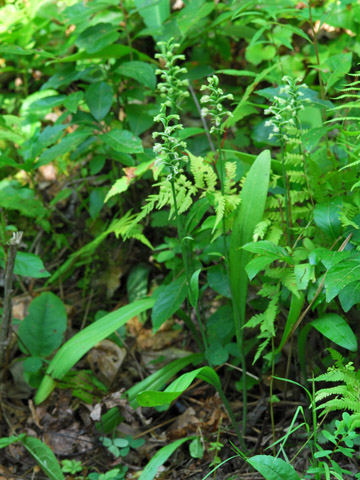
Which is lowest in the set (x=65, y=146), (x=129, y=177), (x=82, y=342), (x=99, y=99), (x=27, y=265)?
(x=82, y=342)

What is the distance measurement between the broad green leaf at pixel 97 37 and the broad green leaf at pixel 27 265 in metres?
1.12

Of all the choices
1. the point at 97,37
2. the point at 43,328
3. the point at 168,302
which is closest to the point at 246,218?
the point at 168,302

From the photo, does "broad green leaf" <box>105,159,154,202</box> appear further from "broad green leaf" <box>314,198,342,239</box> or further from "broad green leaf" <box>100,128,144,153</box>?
"broad green leaf" <box>314,198,342,239</box>

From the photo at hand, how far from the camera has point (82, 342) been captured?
7.53 ft

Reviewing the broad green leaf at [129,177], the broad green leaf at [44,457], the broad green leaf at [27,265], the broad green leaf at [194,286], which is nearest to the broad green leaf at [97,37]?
the broad green leaf at [129,177]

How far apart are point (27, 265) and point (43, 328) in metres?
0.41

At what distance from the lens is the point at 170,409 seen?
8.48 ft

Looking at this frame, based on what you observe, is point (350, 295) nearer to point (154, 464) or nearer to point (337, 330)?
point (337, 330)

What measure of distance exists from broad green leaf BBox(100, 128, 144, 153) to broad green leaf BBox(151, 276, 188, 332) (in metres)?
0.69

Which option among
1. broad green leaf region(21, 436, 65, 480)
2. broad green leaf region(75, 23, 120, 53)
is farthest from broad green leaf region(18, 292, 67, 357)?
broad green leaf region(75, 23, 120, 53)

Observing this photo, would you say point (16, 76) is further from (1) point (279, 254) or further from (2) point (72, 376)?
(1) point (279, 254)

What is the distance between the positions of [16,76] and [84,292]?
1949 millimetres

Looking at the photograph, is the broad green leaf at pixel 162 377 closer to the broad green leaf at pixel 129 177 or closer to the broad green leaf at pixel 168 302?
the broad green leaf at pixel 168 302

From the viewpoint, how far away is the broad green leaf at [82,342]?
2262 mm
